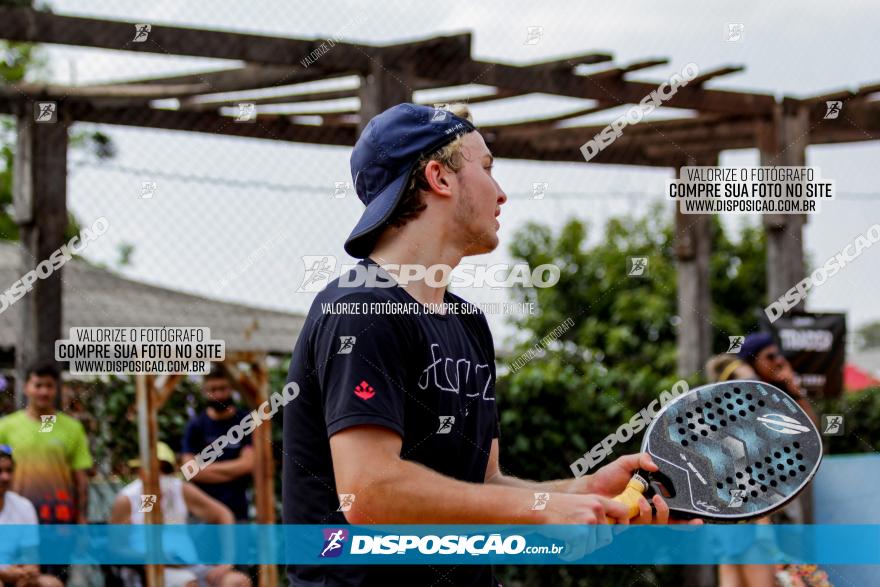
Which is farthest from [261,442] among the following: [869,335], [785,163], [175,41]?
[869,335]

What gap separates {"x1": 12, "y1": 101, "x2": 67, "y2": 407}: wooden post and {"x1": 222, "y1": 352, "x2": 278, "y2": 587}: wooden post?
1.10m

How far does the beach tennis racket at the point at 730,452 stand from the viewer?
238cm

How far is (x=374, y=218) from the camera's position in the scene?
2.46 m

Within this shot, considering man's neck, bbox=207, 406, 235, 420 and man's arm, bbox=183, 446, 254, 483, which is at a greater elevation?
man's neck, bbox=207, 406, 235, 420

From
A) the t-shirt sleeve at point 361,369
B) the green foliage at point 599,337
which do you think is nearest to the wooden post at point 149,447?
the green foliage at point 599,337

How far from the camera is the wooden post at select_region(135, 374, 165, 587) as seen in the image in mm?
6242

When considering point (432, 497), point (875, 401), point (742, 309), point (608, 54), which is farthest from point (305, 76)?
point (742, 309)

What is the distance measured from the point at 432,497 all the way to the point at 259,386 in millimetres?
4841

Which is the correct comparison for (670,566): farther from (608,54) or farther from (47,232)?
(47,232)

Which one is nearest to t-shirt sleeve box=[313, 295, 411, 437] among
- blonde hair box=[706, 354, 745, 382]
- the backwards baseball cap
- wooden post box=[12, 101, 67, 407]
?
the backwards baseball cap

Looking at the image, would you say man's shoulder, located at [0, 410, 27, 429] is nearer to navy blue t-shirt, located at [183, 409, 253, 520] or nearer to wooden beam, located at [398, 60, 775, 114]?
navy blue t-shirt, located at [183, 409, 253, 520]

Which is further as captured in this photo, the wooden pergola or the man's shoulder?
the man's shoulder

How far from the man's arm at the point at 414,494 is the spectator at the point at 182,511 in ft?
14.8

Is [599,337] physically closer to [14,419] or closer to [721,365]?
[721,365]
